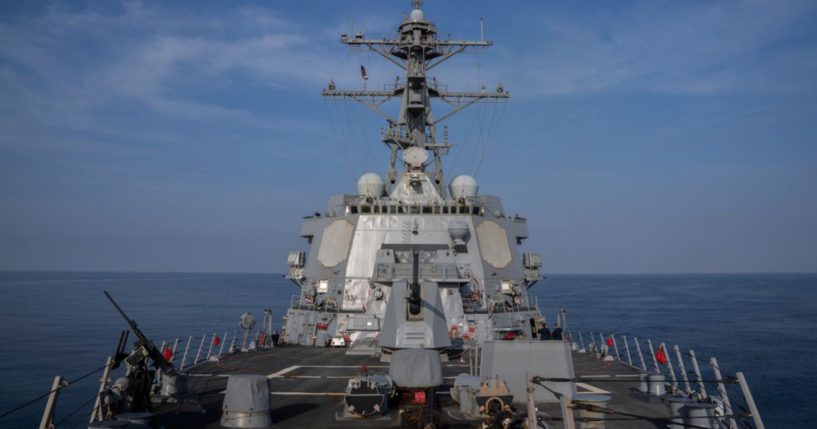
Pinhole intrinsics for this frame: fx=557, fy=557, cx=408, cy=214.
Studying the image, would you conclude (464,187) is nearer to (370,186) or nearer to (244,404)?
(370,186)

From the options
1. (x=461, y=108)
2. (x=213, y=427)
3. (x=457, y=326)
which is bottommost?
(x=213, y=427)

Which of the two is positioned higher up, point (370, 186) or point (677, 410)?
point (370, 186)

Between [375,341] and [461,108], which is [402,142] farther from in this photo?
[375,341]

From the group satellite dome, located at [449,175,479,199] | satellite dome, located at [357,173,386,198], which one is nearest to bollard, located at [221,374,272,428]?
satellite dome, located at [357,173,386,198]

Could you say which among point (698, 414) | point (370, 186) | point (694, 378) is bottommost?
point (694, 378)

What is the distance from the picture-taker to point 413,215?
21.7 meters

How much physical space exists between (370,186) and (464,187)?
13.6 ft

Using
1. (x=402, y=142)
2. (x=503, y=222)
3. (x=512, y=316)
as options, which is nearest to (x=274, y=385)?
(x=512, y=316)

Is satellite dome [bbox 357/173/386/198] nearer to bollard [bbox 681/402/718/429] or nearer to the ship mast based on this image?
the ship mast

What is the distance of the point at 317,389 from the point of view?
11.4 metres

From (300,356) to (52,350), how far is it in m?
22.5

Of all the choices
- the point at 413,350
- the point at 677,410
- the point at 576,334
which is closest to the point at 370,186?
the point at 413,350

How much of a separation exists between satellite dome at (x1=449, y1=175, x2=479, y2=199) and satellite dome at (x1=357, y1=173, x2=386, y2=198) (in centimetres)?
327

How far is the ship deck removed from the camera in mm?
8438
